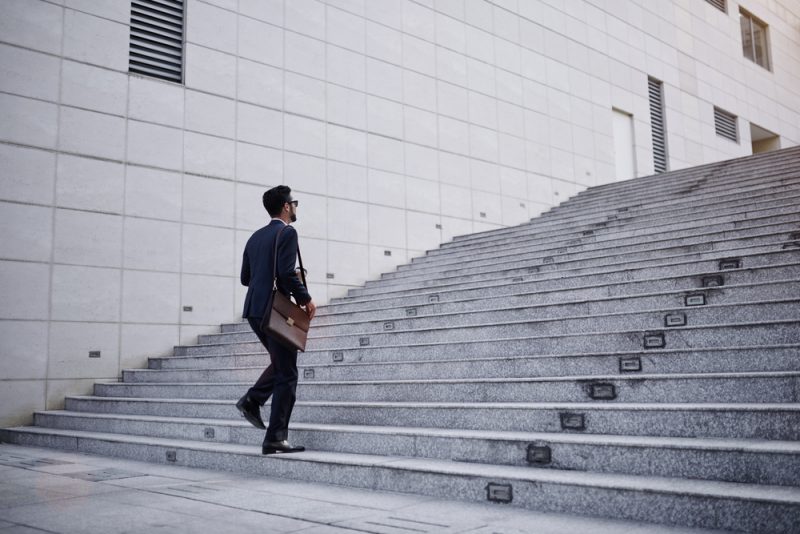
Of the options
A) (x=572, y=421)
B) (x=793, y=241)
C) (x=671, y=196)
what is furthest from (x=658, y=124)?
(x=572, y=421)

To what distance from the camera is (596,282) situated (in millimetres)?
7699

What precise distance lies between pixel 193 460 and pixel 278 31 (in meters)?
8.11

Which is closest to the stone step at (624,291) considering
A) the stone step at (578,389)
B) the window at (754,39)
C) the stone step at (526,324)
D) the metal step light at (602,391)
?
the stone step at (526,324)

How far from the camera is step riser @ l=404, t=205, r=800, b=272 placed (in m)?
Result: 8.10

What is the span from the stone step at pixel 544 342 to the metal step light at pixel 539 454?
1580 mm

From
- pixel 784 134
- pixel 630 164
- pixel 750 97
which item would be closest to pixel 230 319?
pixel 630 164

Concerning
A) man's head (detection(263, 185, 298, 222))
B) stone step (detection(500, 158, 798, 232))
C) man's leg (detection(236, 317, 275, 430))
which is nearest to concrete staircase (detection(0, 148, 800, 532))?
stone step (detection(500, 158, 798, 232))

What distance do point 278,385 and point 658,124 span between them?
17.2 meters

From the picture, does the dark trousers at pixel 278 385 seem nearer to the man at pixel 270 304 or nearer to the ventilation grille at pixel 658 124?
the man at pixel 270 304

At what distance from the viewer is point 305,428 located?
221 inches

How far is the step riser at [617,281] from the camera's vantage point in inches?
251

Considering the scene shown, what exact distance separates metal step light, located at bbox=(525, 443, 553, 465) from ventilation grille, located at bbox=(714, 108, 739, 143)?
20.1 metres

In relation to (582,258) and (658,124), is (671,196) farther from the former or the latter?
(658,124)

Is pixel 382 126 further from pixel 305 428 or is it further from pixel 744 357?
pixel 744 357
